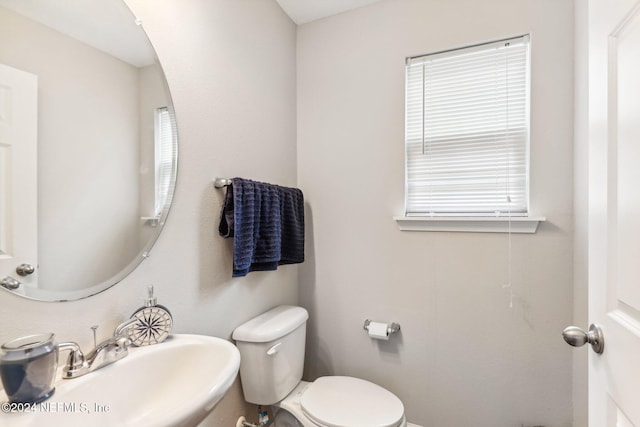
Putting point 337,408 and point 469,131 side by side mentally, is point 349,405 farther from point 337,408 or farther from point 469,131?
point 469,131

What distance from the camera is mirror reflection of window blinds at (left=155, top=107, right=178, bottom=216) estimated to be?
1026 mm

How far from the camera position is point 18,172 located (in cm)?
70

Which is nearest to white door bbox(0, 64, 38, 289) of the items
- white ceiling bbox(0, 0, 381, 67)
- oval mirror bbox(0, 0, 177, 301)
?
oval mirror bbox(0, 0, 177, 301)

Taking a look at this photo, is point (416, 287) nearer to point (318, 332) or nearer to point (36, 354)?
point (318, 332)

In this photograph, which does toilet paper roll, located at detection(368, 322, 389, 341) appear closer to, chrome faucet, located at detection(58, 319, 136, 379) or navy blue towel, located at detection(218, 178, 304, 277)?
navy blue towel, located at detection(218, 178, 304, 277)

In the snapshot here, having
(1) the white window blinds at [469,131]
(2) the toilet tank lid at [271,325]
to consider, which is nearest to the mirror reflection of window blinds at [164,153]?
(2) the toilet tank lid at [271,325]

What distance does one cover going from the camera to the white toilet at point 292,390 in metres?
1.21

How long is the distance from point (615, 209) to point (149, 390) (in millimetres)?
1222

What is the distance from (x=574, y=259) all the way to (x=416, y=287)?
0.68m

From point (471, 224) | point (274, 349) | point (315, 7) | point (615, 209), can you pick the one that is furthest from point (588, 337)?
point (315, 7)

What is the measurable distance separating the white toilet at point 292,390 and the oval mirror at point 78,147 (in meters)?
0.62

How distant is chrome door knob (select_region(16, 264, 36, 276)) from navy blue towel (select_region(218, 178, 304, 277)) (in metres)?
0.59

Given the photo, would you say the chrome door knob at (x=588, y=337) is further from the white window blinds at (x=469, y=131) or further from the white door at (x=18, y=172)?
the white door at (x=18, y=172)

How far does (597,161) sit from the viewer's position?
26.4 inches
